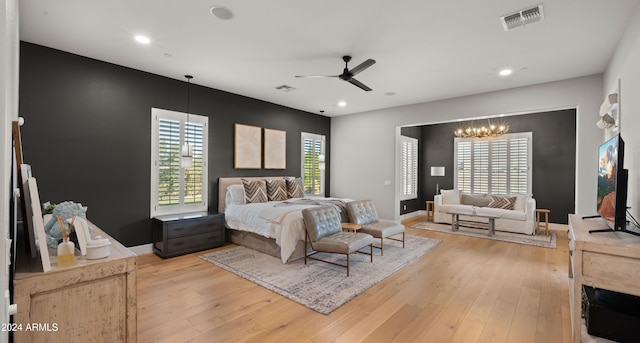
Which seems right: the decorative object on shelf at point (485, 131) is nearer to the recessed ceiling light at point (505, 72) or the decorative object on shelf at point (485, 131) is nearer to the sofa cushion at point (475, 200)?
the sofa cushion at point (475, 200)

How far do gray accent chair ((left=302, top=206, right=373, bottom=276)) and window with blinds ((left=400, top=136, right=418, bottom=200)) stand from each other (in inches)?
143

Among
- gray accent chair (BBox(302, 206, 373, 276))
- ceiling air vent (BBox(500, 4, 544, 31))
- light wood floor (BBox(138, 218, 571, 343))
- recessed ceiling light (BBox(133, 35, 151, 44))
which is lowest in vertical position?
light wood floor (BBox(138, 218, 571, 343))

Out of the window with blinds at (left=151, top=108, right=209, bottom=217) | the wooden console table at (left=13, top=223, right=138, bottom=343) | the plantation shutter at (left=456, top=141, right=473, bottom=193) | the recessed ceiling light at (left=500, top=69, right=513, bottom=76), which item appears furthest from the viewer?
the plantation shutter at (left=456, top=141, right=473, bottom=193)

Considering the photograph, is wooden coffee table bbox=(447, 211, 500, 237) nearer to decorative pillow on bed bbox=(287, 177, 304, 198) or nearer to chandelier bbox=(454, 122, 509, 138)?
chandelier bbox=(454, 122, 509, 138)

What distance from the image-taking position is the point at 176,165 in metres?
4.99

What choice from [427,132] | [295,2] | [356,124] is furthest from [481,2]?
[427,132]

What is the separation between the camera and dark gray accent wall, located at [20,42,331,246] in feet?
12.1

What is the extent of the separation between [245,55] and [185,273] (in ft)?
9.93

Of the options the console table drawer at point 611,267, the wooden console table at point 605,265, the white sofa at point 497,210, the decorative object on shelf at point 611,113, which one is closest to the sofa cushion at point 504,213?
the white sofa at point 497,210

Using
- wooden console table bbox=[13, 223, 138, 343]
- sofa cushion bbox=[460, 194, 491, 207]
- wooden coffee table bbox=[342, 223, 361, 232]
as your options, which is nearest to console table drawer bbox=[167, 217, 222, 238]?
wooden coffee table bbox=[342, 223, 361, 232]

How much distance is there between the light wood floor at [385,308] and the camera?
2.42m

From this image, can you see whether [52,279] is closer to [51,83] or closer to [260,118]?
[51,83]

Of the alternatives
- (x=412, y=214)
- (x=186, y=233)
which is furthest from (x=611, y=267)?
(x=412, y=214)

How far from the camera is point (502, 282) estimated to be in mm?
3527
